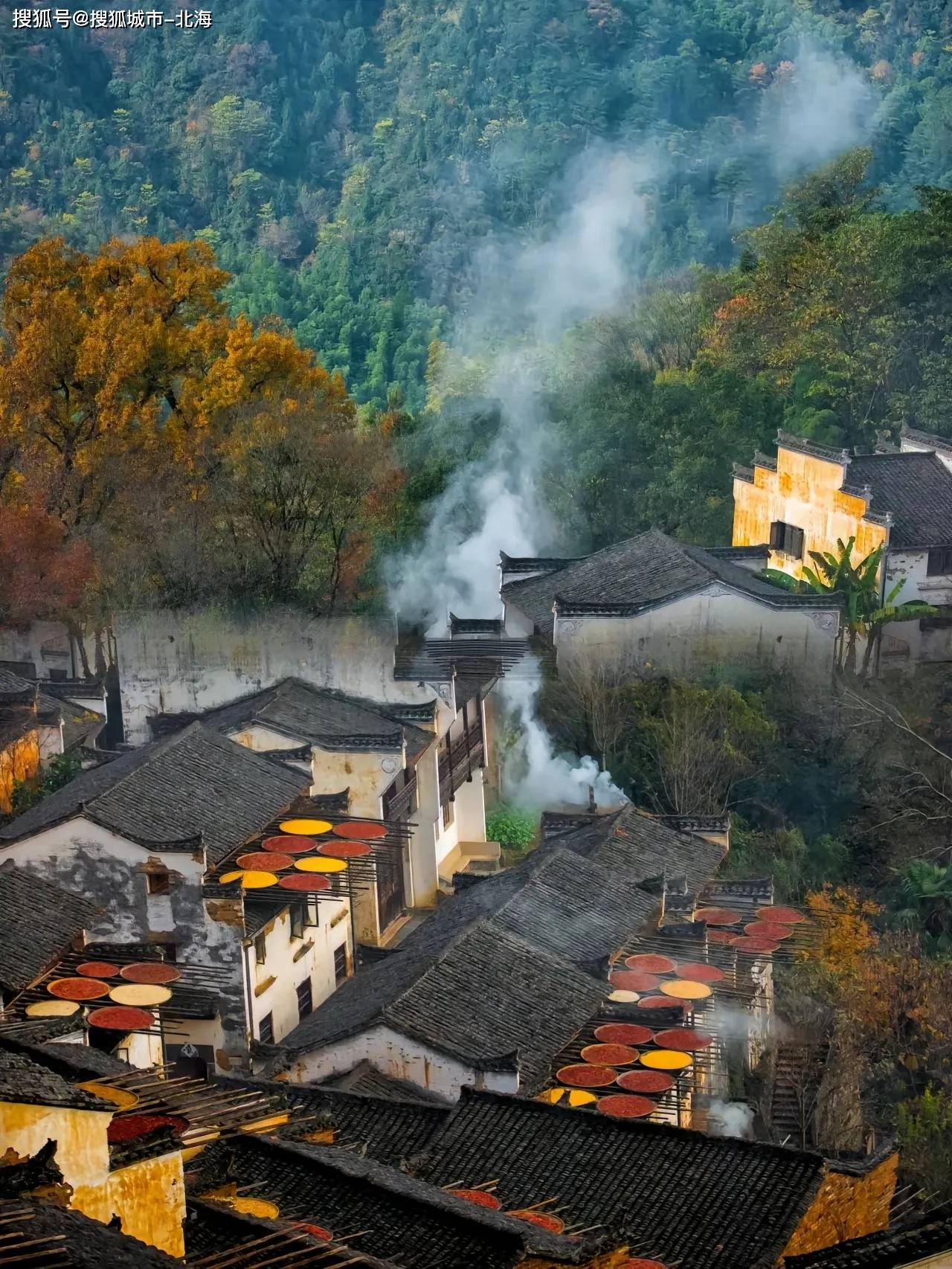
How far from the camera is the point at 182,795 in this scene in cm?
2789

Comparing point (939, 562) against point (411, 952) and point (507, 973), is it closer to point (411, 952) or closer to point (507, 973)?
point (411, 952)

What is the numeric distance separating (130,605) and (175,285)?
817 cm

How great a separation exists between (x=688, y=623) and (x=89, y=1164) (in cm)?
2375

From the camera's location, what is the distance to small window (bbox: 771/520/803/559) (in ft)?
136

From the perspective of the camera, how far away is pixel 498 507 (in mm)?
45812

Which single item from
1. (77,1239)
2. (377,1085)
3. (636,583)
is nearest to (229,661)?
Result: (636,583)

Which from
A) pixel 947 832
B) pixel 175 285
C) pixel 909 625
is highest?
pixel 175 285

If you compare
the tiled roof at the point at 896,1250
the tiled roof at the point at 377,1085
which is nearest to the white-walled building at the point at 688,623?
the tiled roof at the point at 377,1085

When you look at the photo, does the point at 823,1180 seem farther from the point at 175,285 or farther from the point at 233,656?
the point at 175,285

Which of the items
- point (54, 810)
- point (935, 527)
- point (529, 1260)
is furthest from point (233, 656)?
point (529, 1260)


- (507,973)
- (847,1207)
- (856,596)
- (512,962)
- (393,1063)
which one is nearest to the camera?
(847,1207)

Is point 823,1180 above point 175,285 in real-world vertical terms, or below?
below

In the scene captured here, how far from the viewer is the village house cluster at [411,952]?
15461mm

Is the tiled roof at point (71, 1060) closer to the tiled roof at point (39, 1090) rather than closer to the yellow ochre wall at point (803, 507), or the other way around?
the tiled roof at point (39, 1090)
